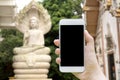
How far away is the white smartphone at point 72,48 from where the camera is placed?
1252mm

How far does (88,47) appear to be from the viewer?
1263 mm

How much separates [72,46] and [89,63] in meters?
0.09

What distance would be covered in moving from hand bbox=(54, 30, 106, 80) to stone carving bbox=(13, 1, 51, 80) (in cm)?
785

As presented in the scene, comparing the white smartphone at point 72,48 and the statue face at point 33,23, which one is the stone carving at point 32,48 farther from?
the white smartphone at point 72,48

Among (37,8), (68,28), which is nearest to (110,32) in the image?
(37,8)

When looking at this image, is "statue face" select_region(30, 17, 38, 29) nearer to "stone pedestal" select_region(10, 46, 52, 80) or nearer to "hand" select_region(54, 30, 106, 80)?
"stone pedestal" select_region(10, 46, 52, 80)

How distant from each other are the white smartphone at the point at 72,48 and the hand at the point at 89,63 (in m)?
0.02

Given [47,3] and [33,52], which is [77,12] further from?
[33,52]

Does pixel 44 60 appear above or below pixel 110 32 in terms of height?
below

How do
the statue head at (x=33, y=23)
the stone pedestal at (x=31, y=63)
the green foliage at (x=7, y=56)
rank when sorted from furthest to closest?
the green foliage at (x=7, y=56), the statue head at (x=33, y=23), the stone pedestal at (x=31, y=63)

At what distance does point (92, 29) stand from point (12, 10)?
244 centimetres

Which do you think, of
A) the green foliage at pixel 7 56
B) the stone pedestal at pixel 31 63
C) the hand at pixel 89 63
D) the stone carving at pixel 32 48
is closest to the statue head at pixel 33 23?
the stone carving at pixel 32 48

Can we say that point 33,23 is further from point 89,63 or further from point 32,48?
point 89,63

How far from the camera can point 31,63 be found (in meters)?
9.26
